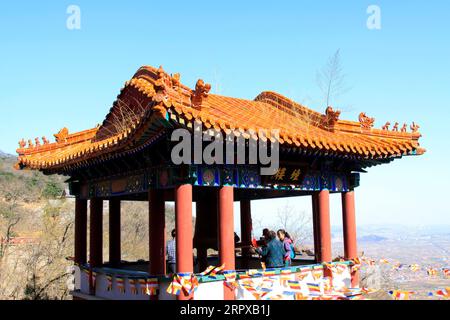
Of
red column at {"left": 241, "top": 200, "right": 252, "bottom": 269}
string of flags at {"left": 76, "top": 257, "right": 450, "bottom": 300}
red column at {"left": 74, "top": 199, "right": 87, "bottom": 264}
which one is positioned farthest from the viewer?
red column at {"left": 241, "top": 200, "right": 252, "bottom": 269}

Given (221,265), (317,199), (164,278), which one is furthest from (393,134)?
(164,278)

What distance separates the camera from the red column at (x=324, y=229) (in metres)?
9.84

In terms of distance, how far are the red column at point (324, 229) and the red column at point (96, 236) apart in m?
5.29

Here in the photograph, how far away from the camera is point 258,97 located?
1264cm

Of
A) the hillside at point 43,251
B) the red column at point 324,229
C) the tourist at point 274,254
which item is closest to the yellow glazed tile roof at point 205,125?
the red column at point 324,229

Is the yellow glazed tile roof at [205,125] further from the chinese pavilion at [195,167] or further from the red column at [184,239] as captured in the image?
the red column at [184,239]

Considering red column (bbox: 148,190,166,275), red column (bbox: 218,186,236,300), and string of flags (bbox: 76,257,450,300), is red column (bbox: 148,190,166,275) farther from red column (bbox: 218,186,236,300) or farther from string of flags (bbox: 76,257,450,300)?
red column (bbox: 218,186,236,300)

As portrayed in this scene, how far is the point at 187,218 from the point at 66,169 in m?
4.91

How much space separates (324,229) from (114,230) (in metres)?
5.80

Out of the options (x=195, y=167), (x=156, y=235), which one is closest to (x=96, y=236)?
(x=156, y=235)

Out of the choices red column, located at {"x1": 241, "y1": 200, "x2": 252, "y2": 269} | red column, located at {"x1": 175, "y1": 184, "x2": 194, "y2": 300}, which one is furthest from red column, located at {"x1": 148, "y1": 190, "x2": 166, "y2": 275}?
red column, located at {"x1": 241, "y1": 200, "x2": 252, "y2": 269}

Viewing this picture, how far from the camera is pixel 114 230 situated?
12.5m

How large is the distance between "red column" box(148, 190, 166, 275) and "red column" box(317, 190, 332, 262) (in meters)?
3.45

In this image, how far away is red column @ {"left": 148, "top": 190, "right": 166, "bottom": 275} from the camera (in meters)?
8.56
